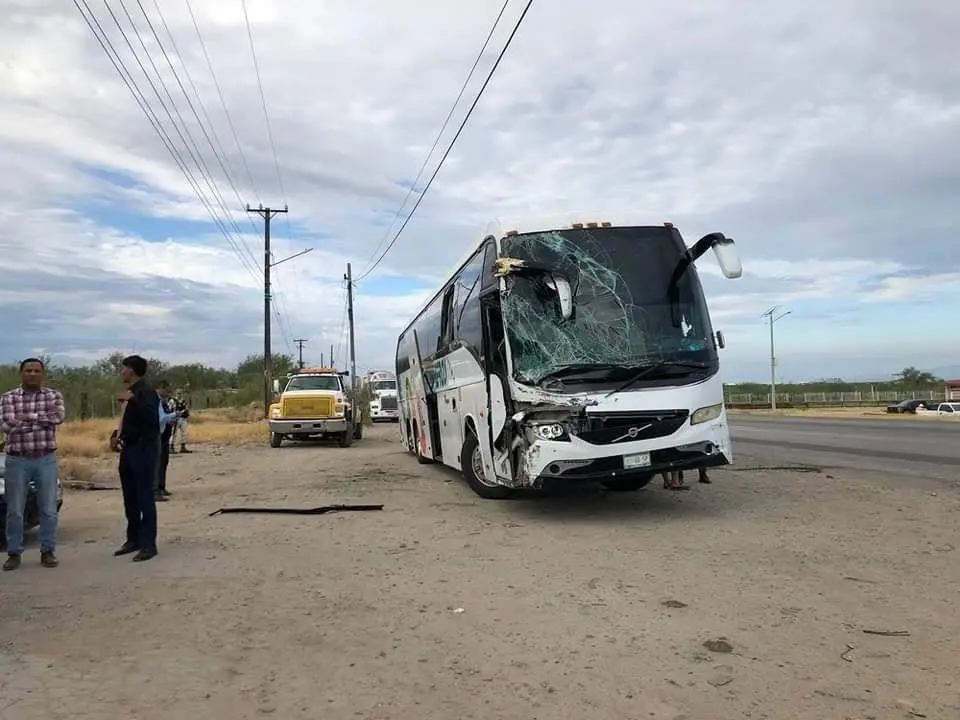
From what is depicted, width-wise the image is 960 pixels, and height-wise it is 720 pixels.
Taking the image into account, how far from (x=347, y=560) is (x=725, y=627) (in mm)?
3475

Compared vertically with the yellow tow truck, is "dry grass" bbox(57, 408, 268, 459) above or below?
below

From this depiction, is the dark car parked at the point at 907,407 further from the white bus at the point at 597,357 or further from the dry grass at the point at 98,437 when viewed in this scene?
the white bus at the point at 597,357

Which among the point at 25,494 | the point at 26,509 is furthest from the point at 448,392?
the point at 25,494

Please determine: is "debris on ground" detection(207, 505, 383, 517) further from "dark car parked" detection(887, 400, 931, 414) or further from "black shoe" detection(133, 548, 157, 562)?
"dark car parked" detection(887, 400, 931, 414)

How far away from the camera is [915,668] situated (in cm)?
457

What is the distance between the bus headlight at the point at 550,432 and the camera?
29.2 ft

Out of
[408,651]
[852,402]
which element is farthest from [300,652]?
[852,402]

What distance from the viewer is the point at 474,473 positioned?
38.3 ft

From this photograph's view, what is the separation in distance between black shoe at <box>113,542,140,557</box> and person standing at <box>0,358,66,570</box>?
1.73ft

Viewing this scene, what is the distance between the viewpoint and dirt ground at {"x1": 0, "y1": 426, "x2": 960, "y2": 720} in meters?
4.25

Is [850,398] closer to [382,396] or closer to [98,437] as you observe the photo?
[382,396]

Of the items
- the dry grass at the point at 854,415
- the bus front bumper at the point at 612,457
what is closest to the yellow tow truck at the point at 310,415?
the bus front bumper at the point at 612,457

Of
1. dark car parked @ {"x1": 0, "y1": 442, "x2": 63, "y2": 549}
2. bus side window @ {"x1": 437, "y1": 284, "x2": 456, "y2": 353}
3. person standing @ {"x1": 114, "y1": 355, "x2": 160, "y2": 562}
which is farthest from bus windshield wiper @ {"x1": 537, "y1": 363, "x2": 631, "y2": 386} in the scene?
dark car parked @ {"x1": 0, "y1": 442, "x2": 63, "y2": 549}

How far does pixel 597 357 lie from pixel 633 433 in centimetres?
89
